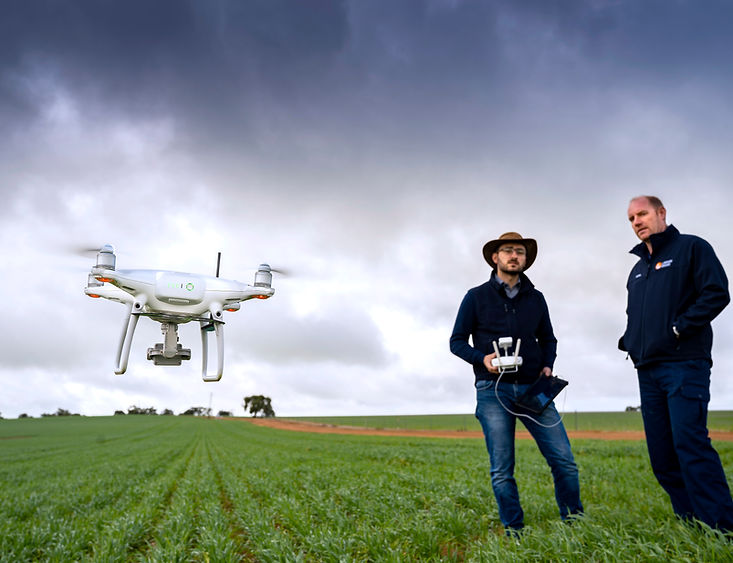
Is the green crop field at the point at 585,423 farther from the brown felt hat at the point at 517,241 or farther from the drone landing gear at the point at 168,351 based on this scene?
the drone landing gear at the point at 168,351

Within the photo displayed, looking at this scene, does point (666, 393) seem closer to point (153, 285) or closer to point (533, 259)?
point (533, 259)

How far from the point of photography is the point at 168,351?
1.71 meters

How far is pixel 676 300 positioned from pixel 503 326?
3.79 ft

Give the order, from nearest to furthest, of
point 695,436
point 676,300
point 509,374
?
point 695,436 < point 676,300 < point 509,374

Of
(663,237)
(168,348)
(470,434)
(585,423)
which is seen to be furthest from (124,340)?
(585,423)

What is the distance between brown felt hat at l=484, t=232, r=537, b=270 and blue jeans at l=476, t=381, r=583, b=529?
1.00m

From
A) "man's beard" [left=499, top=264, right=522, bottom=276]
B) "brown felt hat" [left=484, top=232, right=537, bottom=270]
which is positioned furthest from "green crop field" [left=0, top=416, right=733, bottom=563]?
"brown felt hat" [left=484, top=232, right=537, bottom=270]

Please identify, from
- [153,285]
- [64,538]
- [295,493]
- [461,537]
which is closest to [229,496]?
[295,493]

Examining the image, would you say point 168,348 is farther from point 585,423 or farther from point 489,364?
point 585,423

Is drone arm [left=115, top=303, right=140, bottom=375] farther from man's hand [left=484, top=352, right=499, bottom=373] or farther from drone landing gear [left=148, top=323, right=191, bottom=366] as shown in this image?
man's hand [left=484, top=352, right=499, bottom=373]

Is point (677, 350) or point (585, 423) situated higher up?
point (677, 350)

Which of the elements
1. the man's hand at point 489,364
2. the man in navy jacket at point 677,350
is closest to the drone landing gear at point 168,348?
the man's hand at point 489,364

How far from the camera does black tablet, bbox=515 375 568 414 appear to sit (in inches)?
146

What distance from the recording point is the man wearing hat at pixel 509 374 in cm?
374
